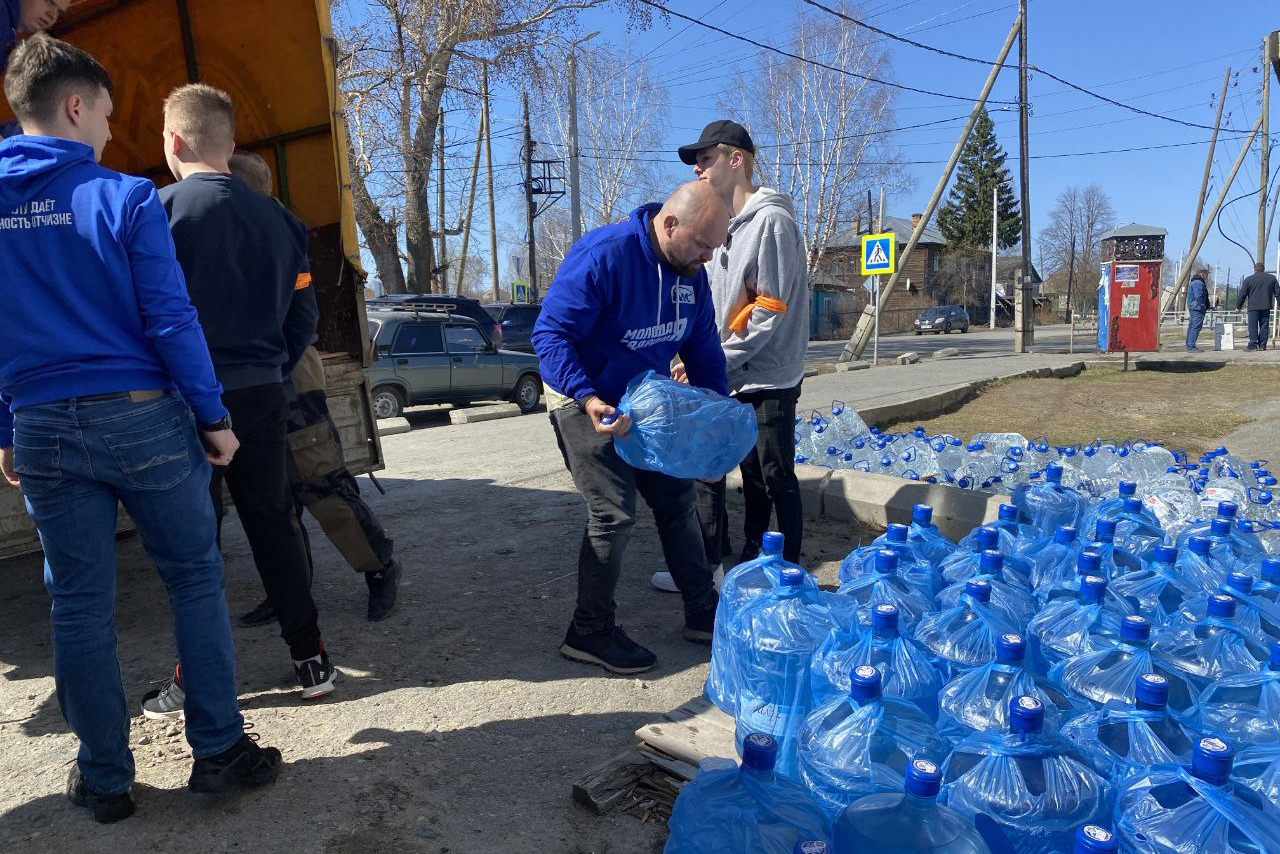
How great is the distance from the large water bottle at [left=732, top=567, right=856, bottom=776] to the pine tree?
6777 centimetres

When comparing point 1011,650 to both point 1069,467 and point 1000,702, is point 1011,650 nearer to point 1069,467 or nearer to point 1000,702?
point 1000,702

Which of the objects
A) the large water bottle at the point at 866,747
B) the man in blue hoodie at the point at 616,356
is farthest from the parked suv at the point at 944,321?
the large water bottle at the point at 866,747

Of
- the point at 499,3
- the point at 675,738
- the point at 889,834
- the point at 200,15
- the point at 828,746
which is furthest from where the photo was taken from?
the point at 499,3

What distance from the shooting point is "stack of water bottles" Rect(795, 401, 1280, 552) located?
4496mm

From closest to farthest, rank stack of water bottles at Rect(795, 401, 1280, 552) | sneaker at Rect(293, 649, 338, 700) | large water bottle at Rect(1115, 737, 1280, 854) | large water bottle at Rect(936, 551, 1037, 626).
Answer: large water bottle at Rect(1115, 737, 1280, 854) < large water bottle at Rect(936, 551, 1037, 626) < sneaker at Rect(293, 649, 338, 700) < stack of water bottles at Rect(795, 401, 1280, 552)

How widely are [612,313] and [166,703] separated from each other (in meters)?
2.02

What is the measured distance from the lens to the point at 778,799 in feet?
5.83

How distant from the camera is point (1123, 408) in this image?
9703 mm

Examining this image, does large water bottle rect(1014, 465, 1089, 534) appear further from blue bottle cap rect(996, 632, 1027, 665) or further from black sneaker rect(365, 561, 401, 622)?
black sneaker rect(365, 561, 401, 622)

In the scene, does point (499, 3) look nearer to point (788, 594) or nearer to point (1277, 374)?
point (1277, 374)

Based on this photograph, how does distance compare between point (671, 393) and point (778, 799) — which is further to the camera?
point (671, 393)

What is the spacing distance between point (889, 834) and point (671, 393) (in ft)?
5.60

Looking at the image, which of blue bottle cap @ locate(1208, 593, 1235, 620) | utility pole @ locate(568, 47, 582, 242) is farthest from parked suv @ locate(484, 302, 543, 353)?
blue bottle cap @ locate(1208, 593, 1235, 620)

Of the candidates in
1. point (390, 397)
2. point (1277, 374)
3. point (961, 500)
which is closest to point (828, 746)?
point (961, 500)
